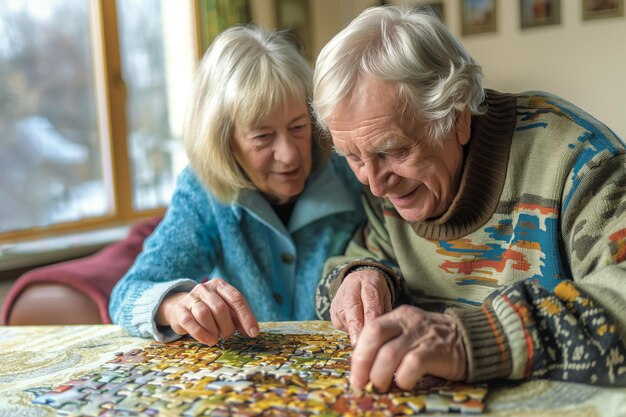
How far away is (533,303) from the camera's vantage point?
3.54 ft

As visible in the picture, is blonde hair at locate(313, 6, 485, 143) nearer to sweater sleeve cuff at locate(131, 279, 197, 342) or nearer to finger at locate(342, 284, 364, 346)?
finger at locate(342, 284, 364, 346)

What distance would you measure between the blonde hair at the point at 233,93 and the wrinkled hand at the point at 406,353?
0.87 m

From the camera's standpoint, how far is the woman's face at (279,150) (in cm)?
179

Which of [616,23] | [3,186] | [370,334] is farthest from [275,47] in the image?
[616,23]

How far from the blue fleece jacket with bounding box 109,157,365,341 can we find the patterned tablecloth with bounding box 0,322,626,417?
32 cm

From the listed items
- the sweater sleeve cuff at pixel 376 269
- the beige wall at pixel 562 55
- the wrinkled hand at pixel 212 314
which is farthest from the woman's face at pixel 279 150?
the beige wall at pixel 562 55

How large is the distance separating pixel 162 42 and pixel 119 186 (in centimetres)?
106

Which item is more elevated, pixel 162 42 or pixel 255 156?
pixel 162 42

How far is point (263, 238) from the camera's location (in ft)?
6.40

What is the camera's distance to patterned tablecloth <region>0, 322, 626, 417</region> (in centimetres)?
99

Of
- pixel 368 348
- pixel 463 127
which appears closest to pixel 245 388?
pixel 368 348

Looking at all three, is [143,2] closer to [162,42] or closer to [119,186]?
[162,42]

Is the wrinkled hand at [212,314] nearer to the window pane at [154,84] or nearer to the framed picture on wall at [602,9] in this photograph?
the window pane at [154,84]

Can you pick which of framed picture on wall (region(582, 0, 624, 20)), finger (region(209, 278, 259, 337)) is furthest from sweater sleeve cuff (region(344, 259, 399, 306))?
framed picture on wall (region(582, 0, 624, 20))
